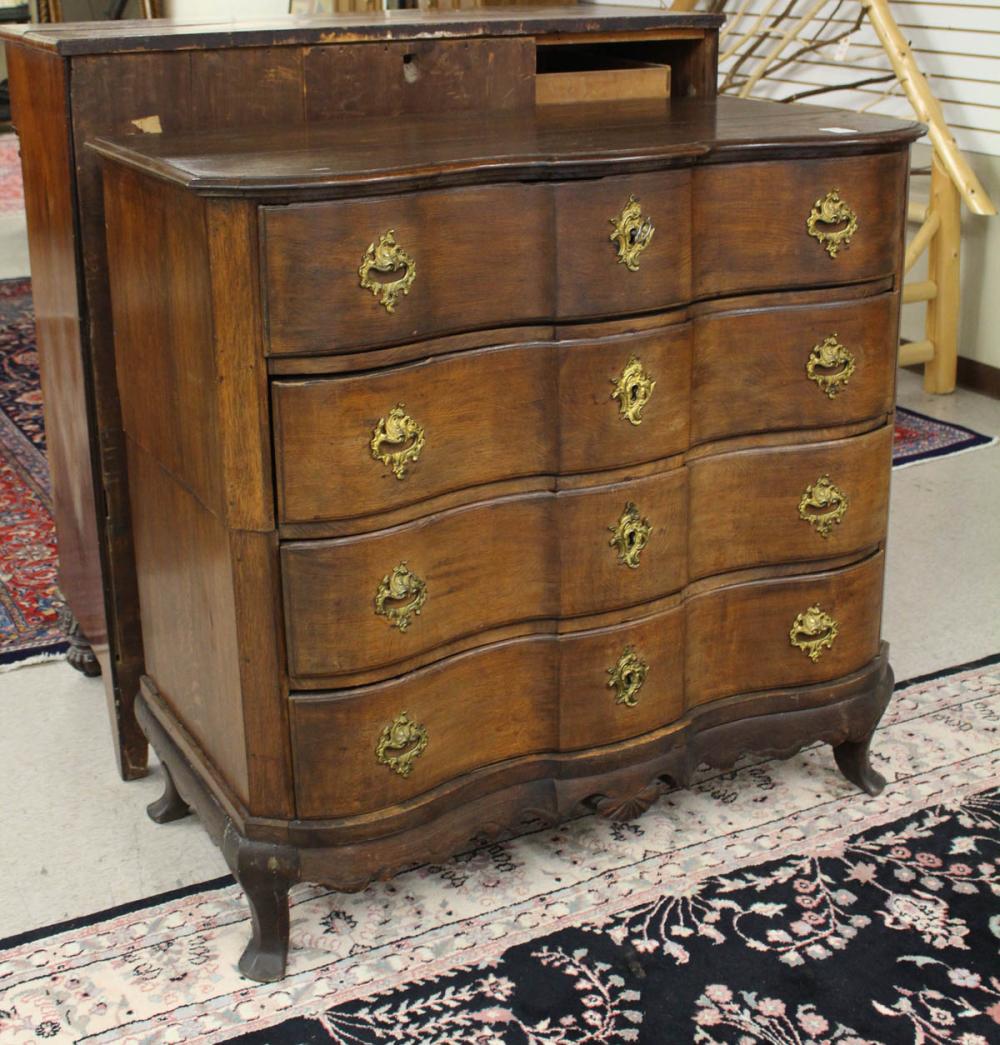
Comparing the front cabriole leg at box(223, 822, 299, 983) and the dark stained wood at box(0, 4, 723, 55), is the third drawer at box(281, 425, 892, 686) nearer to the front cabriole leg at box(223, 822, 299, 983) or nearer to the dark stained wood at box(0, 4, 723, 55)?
the front cabriole leg at box(223, 822, 299, 983)

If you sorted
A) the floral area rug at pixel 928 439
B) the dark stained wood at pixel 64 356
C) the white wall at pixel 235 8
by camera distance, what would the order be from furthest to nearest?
the white wall at pixel 235 8 < the floral area rug at pixel 928 439 < the dark stained wood at pixel 64 356

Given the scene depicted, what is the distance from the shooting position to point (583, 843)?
2.23 m

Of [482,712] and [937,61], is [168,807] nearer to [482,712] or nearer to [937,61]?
[482,712]

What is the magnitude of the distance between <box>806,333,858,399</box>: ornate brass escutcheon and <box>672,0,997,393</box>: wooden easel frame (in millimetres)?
2261

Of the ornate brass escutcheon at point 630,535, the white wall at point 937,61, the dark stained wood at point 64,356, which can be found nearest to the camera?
the ornate brass escutcheon at point 630,535

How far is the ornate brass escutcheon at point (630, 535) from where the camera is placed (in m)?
1.97

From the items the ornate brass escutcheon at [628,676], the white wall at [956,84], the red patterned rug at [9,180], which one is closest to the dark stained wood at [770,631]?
the ornate brass escutcheon at [628,676]

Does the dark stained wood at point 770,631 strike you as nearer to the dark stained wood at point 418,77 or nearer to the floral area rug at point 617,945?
the floral area rug at point 617,945

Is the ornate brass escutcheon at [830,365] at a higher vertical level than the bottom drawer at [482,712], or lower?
higher

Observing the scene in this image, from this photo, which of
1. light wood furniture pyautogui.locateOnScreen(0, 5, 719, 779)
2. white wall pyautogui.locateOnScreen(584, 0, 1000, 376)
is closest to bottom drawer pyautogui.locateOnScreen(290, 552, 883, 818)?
light wood furniture pyautogui.locateOnScreen(0, 5, 719, 779)

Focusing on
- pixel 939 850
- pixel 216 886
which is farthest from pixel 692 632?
pixel 216 886

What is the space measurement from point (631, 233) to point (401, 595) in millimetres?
546

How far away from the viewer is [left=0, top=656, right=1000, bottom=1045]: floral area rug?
6.05 ft

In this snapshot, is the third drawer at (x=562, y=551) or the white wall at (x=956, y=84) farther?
the white wall at (x=956, y=84)
